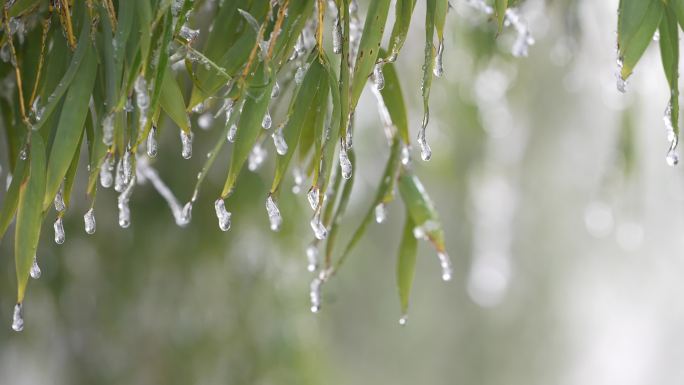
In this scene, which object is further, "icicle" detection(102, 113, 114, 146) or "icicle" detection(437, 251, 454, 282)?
"icicle" detection(437, 251, 454, 282)

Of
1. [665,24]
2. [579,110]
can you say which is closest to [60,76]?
[665,24]

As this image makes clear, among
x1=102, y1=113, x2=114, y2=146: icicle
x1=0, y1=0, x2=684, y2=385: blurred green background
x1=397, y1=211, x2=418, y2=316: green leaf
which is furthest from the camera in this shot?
x1=0, y1=0, x2=684, y2=385: blurred green background

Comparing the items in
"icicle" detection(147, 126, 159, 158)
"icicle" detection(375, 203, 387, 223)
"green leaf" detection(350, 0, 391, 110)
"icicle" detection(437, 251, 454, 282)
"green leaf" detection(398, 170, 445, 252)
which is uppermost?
"green leaf" detection(350, 0, 391, 110)

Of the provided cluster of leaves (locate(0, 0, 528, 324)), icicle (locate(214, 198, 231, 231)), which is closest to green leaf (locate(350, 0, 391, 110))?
cluster of leaves (locate(0, 0, 528, 324))

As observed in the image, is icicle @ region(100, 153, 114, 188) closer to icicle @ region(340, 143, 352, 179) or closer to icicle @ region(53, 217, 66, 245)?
icicle @ region(53, 217, 66, 245)

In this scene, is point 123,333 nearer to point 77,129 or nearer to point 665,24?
point 77,129

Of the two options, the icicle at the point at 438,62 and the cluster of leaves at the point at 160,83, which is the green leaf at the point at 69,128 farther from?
the icicle at the point at 438,62
